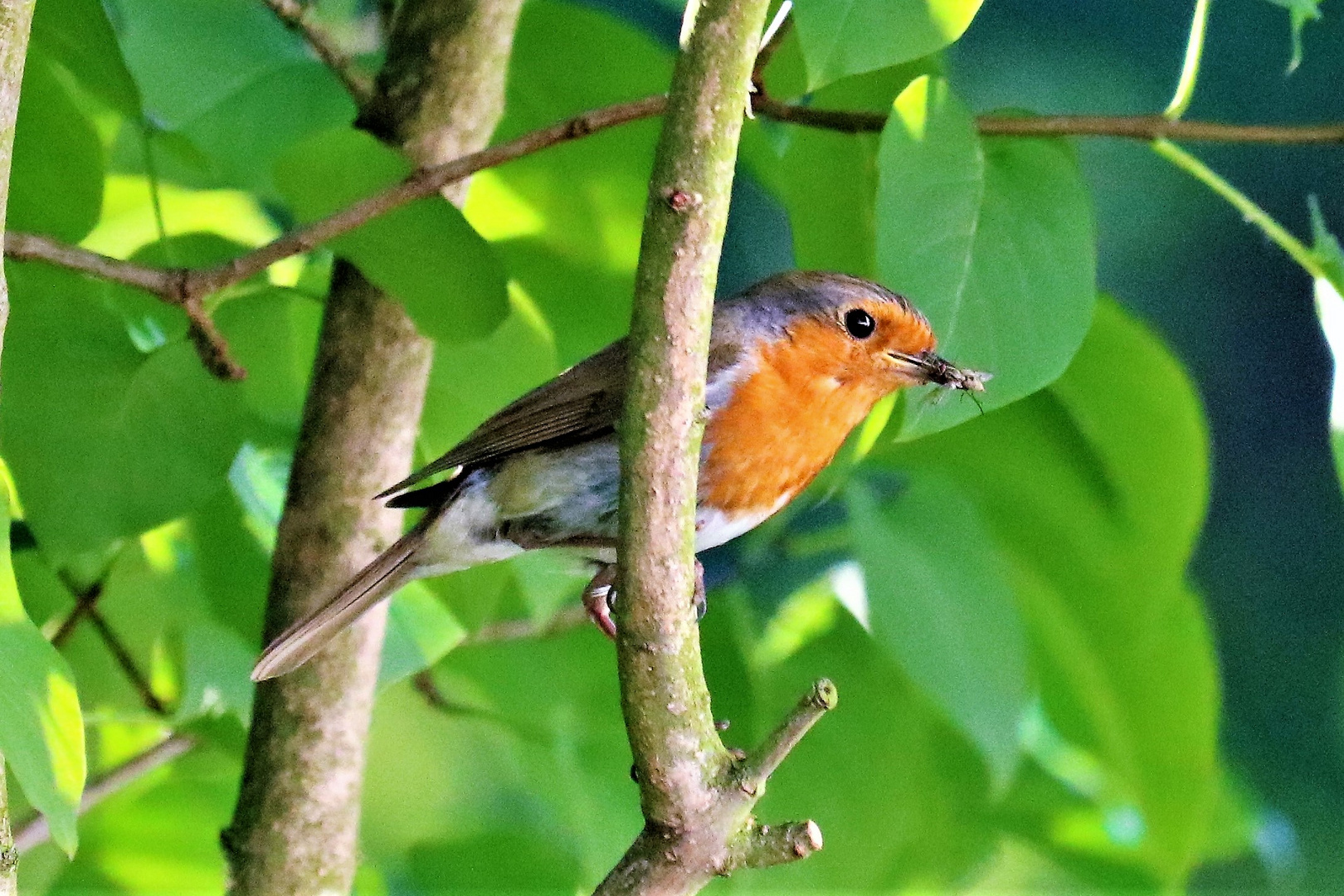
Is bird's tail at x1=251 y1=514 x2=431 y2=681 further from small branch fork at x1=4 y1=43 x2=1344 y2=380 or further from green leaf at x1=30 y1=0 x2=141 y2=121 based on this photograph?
green leaf at x1=30 y1=0 x2=141 y2=121

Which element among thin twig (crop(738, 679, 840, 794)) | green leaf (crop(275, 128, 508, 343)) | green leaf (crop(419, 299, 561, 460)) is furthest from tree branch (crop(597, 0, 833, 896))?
green leaf (crop(419, 299, 561, 460))

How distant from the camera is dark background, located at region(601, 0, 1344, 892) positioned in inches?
191

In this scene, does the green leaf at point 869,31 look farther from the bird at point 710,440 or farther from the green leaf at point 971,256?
the bird at point 710,440

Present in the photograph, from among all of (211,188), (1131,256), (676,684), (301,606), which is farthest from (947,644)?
(1131,256)

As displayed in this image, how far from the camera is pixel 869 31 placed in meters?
1.41

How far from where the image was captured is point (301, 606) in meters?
2.21

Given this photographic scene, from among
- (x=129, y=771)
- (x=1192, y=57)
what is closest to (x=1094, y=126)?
(x=1192, y=57)

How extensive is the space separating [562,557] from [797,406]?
1.43 ft

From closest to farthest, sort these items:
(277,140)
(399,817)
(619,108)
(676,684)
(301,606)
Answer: (676,684)
(619,108)
(277,140)
(301,606)
(399,817)

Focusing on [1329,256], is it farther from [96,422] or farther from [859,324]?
[96,422]

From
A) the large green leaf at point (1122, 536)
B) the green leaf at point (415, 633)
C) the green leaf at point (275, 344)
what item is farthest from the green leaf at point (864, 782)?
the green leaf at point (275, 344)

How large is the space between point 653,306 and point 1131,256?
453 cm

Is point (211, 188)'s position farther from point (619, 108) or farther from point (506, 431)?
point (619, 108)

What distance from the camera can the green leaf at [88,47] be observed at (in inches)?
69.0
